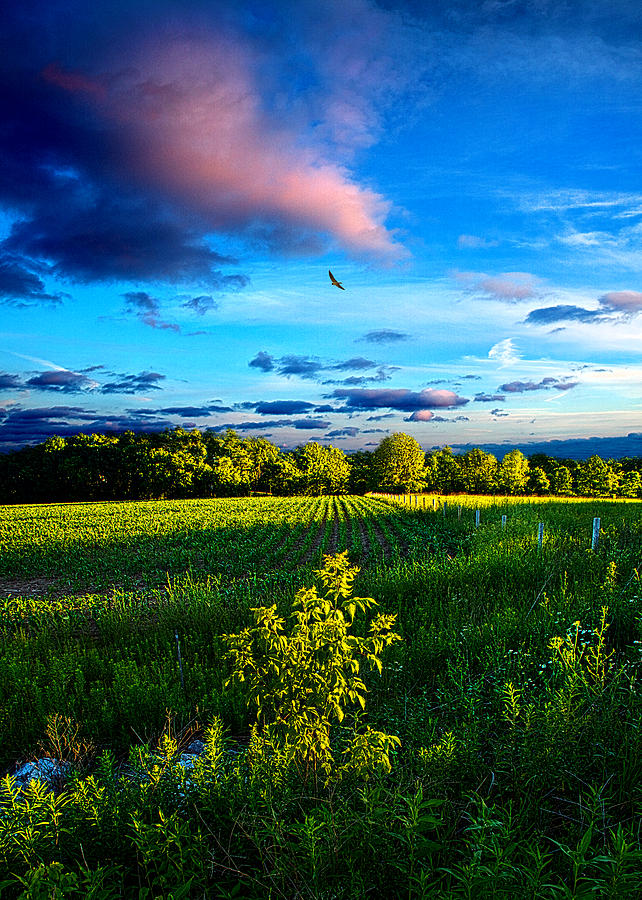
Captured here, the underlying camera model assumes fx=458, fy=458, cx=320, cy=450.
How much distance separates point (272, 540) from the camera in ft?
83.7

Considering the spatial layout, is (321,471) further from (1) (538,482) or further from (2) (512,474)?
(1) (538,482)

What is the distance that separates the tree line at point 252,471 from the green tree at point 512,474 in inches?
7.3

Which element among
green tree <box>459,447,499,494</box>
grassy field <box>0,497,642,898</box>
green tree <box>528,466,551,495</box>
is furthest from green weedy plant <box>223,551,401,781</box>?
green tree <box>528,466,551,495</box>

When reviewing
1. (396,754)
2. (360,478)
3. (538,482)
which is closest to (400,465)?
(360,478)

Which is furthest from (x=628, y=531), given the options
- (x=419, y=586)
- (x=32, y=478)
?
(x=32, y=478)

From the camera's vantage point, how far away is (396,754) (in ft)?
11.6

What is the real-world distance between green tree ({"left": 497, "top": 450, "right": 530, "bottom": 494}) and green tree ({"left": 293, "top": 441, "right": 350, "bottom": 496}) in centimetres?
2946

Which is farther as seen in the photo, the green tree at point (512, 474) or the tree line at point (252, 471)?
the green tree at point (512, 474)

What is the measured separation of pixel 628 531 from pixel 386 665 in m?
13.2

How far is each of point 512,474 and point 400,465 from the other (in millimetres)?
20863

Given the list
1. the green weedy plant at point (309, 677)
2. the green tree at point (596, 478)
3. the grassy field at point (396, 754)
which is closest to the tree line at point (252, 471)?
the green tree at point (596, 478)

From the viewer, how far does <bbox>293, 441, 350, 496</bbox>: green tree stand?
8788 cm

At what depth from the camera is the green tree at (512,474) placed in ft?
278

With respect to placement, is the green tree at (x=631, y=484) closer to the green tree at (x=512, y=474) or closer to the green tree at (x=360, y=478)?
the green tree at (x=512, y=474)
